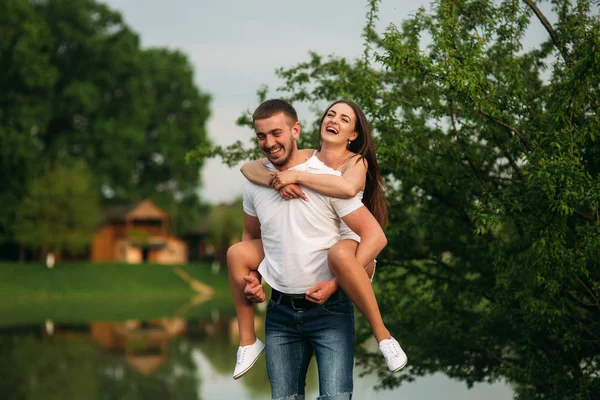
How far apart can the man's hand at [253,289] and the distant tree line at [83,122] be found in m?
39.1

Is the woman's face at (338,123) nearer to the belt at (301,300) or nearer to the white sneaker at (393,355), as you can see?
the belt at (301,300)

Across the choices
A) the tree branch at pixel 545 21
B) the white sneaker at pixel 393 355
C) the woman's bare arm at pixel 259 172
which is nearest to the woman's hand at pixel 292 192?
the woman's bare arm at pixel 259 172

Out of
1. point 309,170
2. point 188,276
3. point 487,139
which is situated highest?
point 188,276

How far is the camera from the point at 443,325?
952 cm

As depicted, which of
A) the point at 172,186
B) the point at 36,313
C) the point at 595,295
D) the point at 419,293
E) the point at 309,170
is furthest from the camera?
the point at 172,186

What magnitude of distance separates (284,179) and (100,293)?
3881 centimetres

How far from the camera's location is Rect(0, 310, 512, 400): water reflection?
1648 centimetres

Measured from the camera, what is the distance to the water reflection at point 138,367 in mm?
16484

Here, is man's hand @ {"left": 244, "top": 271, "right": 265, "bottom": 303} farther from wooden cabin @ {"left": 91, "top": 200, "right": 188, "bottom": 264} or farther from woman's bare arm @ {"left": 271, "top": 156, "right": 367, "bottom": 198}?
wooden cabin @ {"left": 91, "top": 200, "right": 188, "bottom": 264}

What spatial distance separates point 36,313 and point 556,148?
92.8 feet

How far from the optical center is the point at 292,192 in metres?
3.80

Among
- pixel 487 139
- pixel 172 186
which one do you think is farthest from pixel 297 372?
pixel 172 186

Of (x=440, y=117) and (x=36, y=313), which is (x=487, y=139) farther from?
(x=36, y=313)

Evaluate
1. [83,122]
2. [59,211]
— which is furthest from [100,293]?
[83,122]
